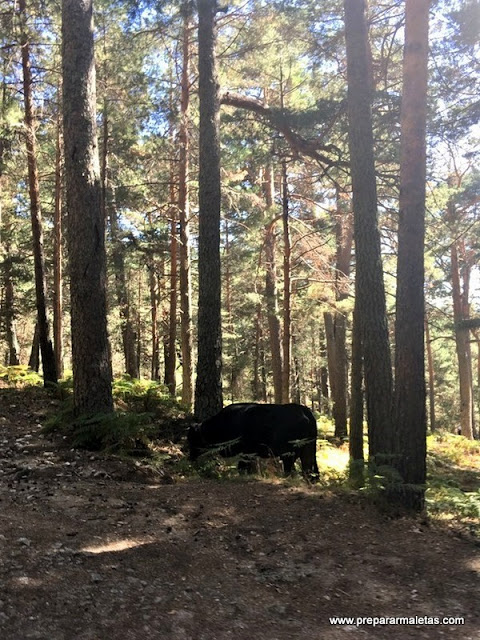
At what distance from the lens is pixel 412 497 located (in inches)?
245

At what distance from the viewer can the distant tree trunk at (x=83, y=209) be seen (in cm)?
867

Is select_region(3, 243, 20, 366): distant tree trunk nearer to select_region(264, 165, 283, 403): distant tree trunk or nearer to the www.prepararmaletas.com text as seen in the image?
select_region(264, 165, 283, 403): distant tree trunk

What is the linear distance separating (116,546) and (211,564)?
0.98 meters

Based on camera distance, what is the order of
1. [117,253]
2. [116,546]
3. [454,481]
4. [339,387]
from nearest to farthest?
1. [116,546]
2. [454,481]
3. [339,387]
4. [117,253]

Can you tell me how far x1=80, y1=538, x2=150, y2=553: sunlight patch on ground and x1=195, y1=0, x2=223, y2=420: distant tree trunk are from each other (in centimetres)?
530

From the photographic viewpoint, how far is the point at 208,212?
10297mm

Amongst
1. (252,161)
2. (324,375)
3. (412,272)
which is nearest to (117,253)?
(252,161)

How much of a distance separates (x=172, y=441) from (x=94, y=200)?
505 centimetres

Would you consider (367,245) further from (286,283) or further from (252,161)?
(286,283)

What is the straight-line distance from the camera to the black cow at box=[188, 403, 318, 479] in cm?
815

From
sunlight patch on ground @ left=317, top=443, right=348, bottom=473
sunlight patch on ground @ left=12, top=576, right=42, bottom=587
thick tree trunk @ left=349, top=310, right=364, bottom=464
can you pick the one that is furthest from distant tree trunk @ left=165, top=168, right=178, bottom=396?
sunlight patch on ground @ left=12, top=576, right=42, bottom=587

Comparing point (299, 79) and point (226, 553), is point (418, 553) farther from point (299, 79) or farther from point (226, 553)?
point (299, 79)

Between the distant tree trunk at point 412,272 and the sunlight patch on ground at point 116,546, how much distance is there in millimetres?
3430

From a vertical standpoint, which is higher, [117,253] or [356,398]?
[117,253]
